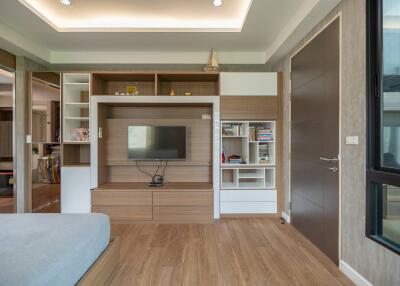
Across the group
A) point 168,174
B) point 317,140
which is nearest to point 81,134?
point 168,174

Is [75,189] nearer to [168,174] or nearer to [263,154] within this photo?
[168,174]

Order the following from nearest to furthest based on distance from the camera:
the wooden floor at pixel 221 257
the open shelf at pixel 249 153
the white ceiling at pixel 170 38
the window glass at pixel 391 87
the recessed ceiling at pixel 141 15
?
the window glass at pixel 391 87 → the wooden floor at pixel 221 257 → the white ceiling at pixel 170 38 → the recessed ceiling at pixel 141 15 → the open shelf at pixel 249 153

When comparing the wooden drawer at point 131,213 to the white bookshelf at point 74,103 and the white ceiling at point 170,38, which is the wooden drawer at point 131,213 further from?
the white ceiling at point 170,38

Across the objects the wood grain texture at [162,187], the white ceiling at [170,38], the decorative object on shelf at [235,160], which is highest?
the white ceiling at [170,38]

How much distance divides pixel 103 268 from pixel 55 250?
0.49m

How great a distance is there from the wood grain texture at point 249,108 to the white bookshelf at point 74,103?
208 cm

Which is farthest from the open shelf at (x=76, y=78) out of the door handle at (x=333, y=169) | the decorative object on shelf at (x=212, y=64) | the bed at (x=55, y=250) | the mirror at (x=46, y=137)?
the door handle at (x=333, y=169)

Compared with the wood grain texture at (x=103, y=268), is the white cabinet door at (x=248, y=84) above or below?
above

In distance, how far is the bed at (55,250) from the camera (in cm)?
114

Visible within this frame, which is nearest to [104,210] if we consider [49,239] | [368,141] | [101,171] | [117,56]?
[101,171]

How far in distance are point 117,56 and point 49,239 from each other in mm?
3049

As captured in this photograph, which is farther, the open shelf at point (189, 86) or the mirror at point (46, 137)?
the open shelf at point (189, 86)

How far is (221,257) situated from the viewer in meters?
2.44

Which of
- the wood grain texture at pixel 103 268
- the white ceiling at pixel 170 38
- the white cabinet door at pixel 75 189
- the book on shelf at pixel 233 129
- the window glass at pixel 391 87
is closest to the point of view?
the wood grain texture at pixel 103 268
